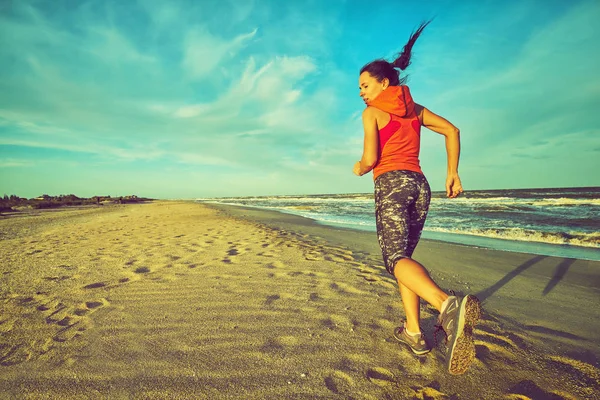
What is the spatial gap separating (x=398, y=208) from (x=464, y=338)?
2.88 feet

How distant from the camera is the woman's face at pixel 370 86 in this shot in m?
2.22

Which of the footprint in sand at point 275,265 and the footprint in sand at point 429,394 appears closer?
the footprint in sand at point 429,394

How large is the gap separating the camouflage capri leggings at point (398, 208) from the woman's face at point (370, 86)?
2.14ft

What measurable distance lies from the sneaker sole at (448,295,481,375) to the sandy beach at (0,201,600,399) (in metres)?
0.22

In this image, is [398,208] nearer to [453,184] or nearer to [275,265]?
[453,184]

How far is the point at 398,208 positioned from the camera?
6.72ft

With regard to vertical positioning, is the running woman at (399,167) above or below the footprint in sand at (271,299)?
above

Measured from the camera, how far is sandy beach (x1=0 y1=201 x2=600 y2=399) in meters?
1.78

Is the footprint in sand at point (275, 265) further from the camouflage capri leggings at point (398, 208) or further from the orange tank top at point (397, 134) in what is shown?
the orange tank top at point (397, 134)

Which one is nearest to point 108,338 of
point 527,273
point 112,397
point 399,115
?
point 112,397

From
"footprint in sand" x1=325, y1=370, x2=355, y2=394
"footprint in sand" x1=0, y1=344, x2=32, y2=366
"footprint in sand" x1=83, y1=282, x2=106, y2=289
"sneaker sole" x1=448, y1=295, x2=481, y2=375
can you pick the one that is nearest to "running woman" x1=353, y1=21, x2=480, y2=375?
"sneaker sole" x1=448, y1=295, x2=481, y2=375

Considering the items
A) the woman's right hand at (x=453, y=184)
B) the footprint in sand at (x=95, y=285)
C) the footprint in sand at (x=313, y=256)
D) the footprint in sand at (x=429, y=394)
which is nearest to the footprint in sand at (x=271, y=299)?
the footprint in sand at (x=429, y=394)

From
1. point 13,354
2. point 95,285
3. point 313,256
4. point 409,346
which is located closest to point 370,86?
point 409,346

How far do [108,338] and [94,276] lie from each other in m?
2.06
